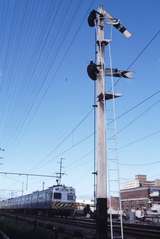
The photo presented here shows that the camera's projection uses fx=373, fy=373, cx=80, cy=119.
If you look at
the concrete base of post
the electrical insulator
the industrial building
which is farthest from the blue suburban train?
the industrial building

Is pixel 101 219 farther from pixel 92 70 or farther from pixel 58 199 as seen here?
pixel 58 199

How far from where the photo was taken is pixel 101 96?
11.1 m

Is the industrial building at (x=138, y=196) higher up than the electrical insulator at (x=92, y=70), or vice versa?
the industrial building at (x=138, y=196)

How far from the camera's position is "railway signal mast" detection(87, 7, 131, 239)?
10.6 meters

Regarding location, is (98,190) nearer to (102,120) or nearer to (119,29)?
(102,120)

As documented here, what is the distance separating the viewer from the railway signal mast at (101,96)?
1055 centimetres

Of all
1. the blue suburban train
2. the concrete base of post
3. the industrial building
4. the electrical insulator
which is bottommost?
the concrete base of post

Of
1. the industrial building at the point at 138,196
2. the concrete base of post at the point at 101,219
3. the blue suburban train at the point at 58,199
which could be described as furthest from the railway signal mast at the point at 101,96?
the industrial building at the point at 138,196

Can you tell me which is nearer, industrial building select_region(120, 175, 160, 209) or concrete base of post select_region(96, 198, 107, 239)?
concrete base of post select_region(96, 198, 107, 239)

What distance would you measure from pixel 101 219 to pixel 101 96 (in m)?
3.55

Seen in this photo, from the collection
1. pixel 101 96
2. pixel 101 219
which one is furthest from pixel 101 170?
pixel 101 96

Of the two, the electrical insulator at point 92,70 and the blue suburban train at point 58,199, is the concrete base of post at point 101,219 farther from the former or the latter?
the blue suburban train at point 58,199

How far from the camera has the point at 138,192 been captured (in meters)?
115

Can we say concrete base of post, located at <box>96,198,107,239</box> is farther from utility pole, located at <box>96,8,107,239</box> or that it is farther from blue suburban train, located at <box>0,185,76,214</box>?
blue suburban train, located at <box>0,185,76,214</box>
